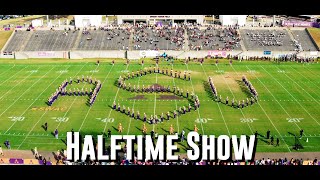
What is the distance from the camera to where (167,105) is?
3519 cm

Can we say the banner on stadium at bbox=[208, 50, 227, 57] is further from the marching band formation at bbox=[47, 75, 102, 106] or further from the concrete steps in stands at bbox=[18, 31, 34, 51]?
the concrete steps in stands at bbox=[18, 31, 34, 51]

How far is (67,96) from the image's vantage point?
38.0 meters

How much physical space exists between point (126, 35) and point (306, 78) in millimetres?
29651

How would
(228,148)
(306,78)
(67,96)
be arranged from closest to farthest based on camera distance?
(228,148) < (67,96) < (306,78)

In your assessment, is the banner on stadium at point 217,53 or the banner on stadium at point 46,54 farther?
the banner on stadium at point 46,54

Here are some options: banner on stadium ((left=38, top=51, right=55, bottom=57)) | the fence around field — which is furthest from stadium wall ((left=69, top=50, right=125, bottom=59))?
banner on stadium ((left=38, top=51, right=55, bottom=57))

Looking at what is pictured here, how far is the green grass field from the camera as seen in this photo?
96.3 ft

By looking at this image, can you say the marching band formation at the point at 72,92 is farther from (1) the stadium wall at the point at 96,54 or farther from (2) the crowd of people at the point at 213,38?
(2) the crowd of people at the point at 213,38

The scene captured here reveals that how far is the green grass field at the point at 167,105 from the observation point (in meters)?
29.4

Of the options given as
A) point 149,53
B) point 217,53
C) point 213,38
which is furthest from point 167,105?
point 213,38

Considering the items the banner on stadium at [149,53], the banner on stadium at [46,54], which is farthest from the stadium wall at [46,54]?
the banner on stadium at [149,53]
